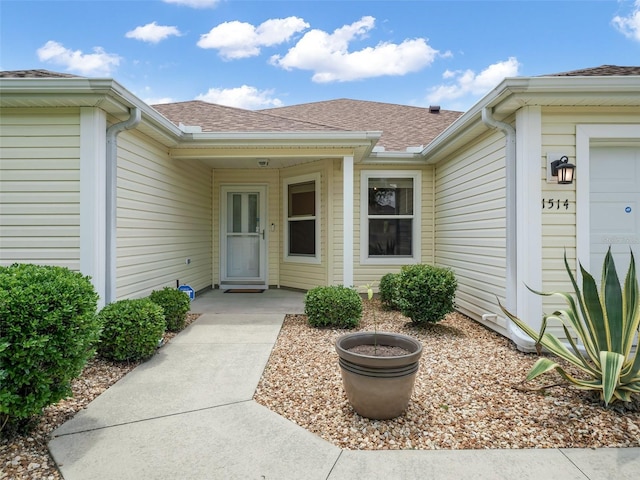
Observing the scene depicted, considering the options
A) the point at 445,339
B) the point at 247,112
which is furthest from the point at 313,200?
the point at 445,339

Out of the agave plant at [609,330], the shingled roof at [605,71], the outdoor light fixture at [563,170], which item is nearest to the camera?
the agave plant at [609,330]

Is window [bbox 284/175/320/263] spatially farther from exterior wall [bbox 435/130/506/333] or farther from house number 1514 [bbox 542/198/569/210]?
house number 1514 [bbox 542/198/569/210]

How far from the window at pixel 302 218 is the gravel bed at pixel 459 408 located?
3.34m

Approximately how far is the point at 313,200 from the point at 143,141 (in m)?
3.13

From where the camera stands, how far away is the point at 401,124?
8609mm

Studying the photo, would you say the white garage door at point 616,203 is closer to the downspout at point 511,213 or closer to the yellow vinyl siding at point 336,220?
the downspout at point 511,213

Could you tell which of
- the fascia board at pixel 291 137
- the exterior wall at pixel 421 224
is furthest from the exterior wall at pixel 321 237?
the fascia board at pixel 291 137

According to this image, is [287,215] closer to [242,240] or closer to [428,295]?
[242,240]

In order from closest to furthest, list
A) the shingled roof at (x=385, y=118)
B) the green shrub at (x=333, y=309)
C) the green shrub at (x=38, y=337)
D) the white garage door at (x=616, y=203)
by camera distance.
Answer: the green shrub at (x=38, y=337)
the white garage door at (x=616, y=203)
the green shrub at (x=333, y=309)
the shingled roof at (x=385, y=118)

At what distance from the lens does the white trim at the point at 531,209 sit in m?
3.59

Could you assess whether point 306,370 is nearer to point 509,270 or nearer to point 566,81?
point 509,270

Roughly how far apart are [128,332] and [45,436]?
121 centimetres

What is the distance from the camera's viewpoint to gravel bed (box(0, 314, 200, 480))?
1804 mm

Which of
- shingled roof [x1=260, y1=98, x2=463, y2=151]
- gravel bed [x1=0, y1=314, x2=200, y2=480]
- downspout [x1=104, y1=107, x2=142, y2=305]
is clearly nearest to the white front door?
shingled roof [x1=260, y1=98, x2=463, y2=151]
